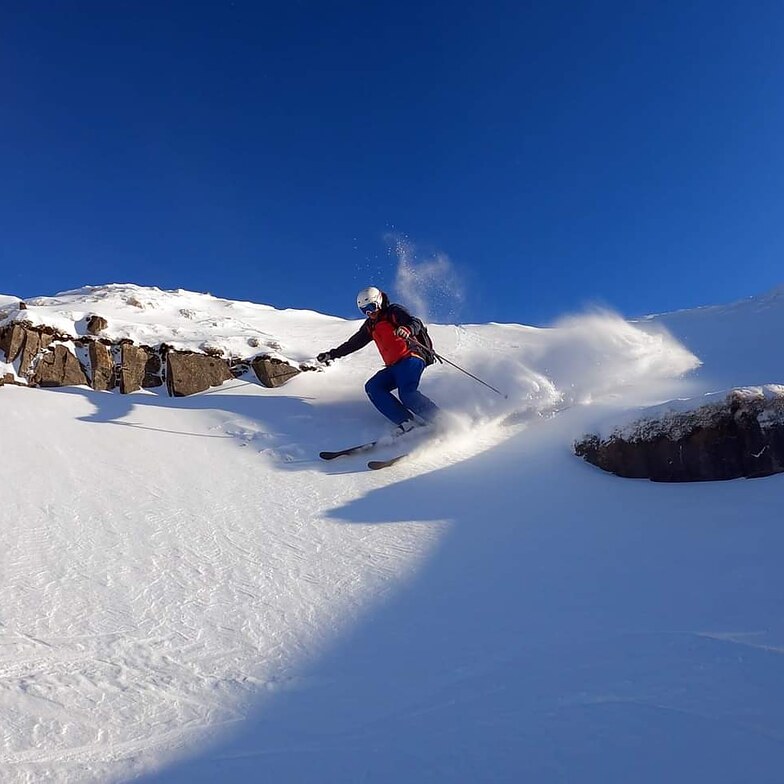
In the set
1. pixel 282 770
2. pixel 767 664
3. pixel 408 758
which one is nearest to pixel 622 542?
pixel 767 664

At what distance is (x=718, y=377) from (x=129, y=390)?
27.2ft

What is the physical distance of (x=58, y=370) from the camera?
7289mm

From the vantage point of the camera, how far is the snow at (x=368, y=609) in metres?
2.03

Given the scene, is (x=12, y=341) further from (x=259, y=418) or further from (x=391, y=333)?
(x=391, y=333)

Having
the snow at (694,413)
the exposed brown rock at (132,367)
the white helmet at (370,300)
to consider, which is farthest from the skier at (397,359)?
the exposed brown rock at (132,367)

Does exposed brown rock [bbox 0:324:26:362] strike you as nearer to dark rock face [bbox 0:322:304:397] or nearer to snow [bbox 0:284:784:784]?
dark rock face [bbox 0:322:304:397]

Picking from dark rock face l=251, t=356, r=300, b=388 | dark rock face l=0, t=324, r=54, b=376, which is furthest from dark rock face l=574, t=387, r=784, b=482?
dark rock face l=0, t=324, r=54, b=376

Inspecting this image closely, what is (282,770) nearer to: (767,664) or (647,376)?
(767,664)

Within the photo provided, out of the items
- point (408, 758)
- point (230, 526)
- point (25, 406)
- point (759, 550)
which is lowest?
point (408, 758)

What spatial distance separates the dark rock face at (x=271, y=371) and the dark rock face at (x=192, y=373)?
0.41 m

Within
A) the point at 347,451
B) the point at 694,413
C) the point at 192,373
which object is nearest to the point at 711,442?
the point at 694,413

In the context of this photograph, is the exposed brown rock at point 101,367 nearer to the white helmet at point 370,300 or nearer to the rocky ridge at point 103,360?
the rocky ridge at point 103,360

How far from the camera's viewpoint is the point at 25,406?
6.32 m

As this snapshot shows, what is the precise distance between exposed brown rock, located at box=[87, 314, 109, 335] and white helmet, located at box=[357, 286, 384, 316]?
11.9 feet
